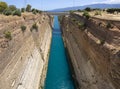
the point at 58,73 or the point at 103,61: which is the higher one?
the point at 103,61

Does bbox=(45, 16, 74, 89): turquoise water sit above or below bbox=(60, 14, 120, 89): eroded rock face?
below

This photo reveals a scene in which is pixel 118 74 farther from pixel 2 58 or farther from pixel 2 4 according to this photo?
pixel 2 4

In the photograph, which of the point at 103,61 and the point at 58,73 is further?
the point at 58,73

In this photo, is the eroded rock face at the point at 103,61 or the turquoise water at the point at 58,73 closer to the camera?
the eroded rock face at the point at 103,61

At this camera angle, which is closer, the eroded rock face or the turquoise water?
the eroded rock face

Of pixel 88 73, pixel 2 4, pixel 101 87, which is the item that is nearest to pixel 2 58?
pixel 101 87

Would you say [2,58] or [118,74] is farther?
[2,58]

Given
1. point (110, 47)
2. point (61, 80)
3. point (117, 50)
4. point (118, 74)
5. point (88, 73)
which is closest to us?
point (118, 74)

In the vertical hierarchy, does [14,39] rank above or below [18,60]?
above

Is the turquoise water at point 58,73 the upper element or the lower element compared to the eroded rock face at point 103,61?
lower

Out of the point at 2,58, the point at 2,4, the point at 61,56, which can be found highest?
the point at 2,4

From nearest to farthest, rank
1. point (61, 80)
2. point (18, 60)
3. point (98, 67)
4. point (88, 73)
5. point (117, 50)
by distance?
1. point (117, 50)
2. point (98, 67)
3. point (18, 60)
4. point (88, 73)
5. point (61, 80)
